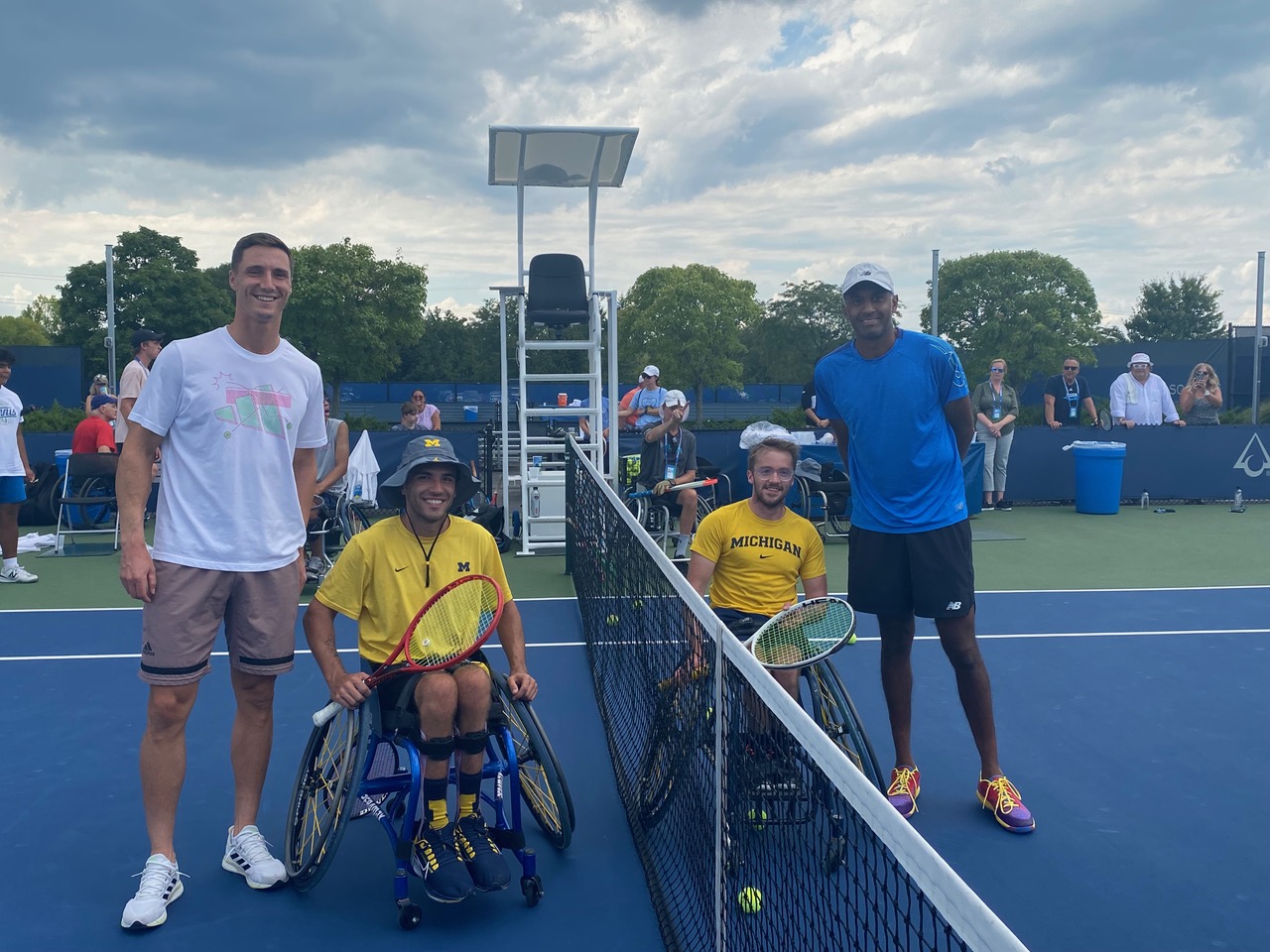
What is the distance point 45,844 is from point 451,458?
1.74 m

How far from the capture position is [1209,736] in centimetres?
435

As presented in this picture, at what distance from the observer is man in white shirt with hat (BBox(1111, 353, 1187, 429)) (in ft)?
43.1

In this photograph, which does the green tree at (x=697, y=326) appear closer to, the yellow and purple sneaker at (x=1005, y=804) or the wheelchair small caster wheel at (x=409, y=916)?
the yellow and purple sneaker at (x=1005, y=804)

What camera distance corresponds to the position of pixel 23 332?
64.1 meters

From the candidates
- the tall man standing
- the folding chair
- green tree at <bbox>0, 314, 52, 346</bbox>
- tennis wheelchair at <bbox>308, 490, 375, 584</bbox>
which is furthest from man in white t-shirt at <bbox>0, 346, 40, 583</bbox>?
green tree at <bbox>0, 314, 52, 346</bbox>

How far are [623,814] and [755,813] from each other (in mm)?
1114

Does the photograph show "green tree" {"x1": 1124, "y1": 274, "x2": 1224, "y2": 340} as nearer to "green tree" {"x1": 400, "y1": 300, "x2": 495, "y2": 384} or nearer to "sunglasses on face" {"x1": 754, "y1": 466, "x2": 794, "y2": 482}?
"green tree" {"x1": 400, "y1": 300, "x2": 495, "y2": 384}

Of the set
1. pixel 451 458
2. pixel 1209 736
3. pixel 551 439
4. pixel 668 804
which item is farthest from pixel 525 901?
pixel 551 439

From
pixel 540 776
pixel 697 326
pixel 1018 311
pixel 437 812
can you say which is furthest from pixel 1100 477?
pixel 1018 311

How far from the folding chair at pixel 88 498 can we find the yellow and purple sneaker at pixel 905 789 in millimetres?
7806

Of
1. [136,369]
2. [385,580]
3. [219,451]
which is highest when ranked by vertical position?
[136,369]

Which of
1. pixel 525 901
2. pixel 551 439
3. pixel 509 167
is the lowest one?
pixel 525 901

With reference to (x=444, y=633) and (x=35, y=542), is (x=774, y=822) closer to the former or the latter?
(x=444, y=633)

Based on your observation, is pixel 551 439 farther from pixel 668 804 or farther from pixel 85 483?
pixel 668 804
